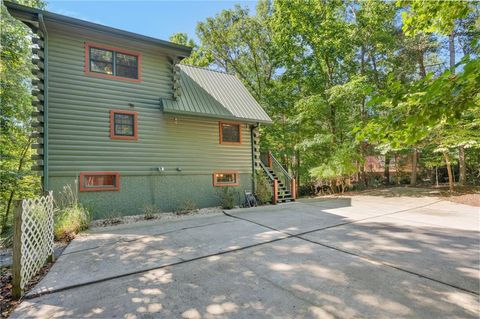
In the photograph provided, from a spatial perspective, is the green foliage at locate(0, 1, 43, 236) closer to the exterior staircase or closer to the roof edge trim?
the roof edge trim

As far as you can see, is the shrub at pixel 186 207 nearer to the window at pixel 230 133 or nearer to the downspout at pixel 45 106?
the window at pixel 230 133

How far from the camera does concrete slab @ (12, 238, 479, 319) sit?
8.91 ft

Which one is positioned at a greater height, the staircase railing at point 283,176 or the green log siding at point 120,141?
the green log siding at point 120,141

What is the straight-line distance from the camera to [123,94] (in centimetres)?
842

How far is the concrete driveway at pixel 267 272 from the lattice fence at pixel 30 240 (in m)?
0.25

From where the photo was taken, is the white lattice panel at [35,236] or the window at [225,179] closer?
the white lattice panel at [35,236]

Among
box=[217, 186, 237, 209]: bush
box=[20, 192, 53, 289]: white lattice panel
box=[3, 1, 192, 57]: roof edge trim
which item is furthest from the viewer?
box=[217, 186, 237, 209]: bush

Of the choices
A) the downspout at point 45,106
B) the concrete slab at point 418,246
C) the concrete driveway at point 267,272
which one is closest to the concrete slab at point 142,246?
the concrete driveway at point 267,272

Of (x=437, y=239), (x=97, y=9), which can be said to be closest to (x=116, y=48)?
(x=97, y=9)

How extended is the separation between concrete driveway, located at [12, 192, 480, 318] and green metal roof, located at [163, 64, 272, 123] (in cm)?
446

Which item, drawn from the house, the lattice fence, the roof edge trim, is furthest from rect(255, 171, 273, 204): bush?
the lattice fence

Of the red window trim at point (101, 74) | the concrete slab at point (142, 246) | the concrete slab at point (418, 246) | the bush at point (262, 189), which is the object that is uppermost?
the red window trim at point (101, 74)

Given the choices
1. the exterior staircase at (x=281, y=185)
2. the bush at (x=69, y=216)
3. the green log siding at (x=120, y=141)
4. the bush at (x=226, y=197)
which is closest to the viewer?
the bush at (x=69, y=216)

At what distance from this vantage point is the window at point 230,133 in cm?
1027
